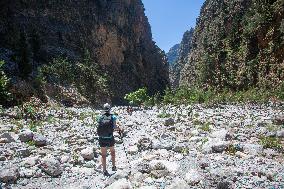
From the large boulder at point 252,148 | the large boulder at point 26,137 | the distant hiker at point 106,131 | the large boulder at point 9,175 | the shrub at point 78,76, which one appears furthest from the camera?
the shrub at point 78,76

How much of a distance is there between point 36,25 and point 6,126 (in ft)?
128

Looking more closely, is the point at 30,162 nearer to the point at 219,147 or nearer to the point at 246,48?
the point at 219,147

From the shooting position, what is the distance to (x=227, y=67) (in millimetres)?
50156

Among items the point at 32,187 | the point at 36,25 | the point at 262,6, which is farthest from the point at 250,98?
the point at 36,25

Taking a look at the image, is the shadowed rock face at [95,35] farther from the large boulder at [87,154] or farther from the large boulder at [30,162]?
the large boulder at [30,162]

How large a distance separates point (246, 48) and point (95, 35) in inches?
1139

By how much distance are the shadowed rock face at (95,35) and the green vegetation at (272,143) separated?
2706cm

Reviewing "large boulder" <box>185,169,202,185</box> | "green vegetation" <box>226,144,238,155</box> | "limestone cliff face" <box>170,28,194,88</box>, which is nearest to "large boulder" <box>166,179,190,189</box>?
"large boulder" <box>185,169,202,185</box>

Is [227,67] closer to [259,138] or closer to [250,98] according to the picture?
[250,98]

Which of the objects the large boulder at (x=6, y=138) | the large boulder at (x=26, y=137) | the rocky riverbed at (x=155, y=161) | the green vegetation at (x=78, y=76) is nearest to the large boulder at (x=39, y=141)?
the rocky riverbed at (x=155, y=161)

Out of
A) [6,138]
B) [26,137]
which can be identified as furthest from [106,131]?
[6,138]

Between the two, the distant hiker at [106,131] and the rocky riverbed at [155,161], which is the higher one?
the distant hiker at [106,131]

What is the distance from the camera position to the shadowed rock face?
1792 inches

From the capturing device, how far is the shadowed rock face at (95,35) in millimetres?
45513
